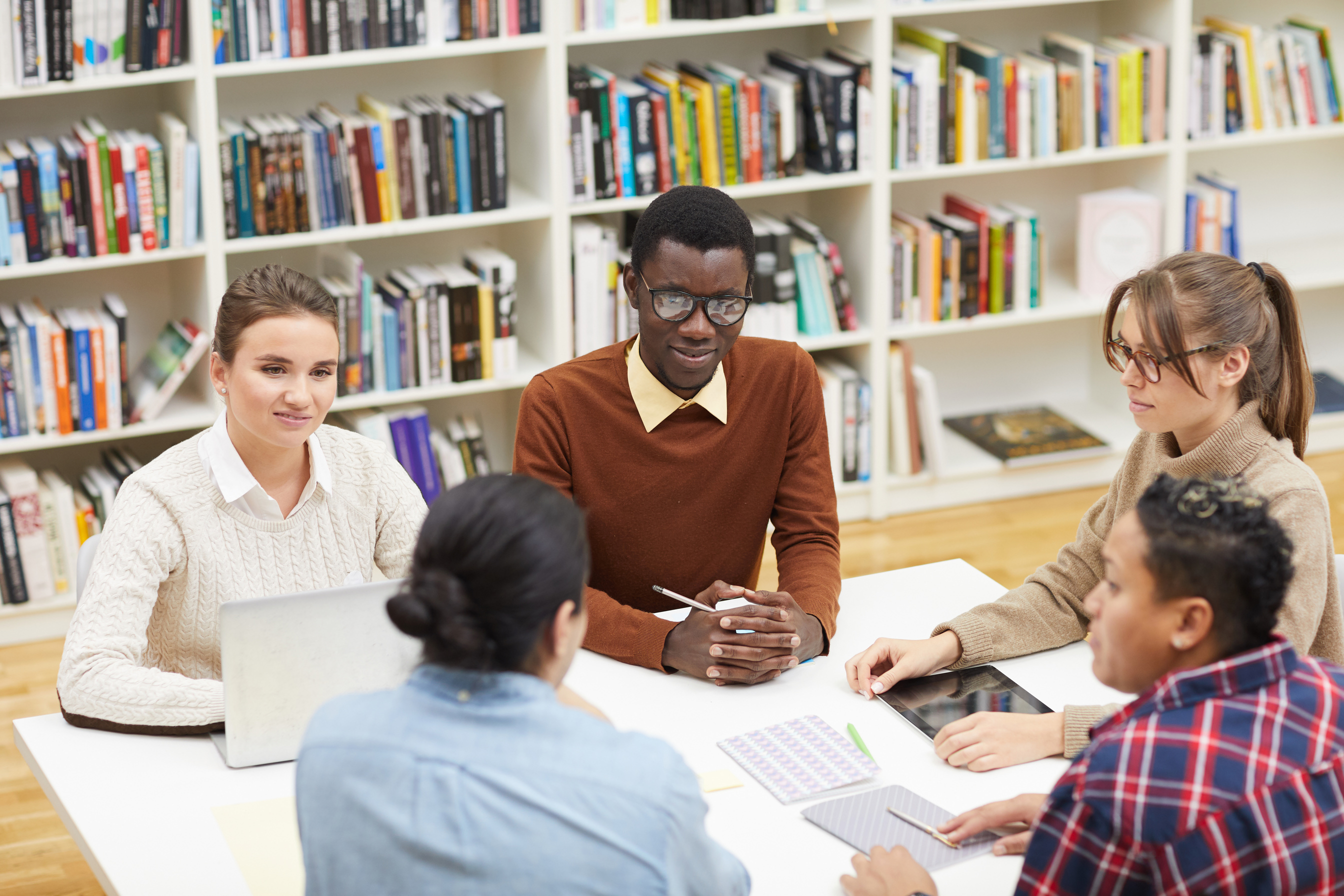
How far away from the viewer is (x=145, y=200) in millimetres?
A: 3174

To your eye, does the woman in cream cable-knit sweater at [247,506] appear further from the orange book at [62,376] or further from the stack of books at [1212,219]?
the stack of books at [1212,219]

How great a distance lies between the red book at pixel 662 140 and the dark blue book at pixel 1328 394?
2.07 meters

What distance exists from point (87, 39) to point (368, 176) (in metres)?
0.64

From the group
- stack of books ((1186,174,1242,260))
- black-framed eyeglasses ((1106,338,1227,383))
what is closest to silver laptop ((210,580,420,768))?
black-framed eyeglasses ((1106,338,1227,383))

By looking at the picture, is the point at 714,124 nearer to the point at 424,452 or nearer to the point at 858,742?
the point at 424,452

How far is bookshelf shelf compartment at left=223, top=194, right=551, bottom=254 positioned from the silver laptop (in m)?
1.81

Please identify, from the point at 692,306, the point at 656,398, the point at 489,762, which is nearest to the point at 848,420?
the point at 656,398

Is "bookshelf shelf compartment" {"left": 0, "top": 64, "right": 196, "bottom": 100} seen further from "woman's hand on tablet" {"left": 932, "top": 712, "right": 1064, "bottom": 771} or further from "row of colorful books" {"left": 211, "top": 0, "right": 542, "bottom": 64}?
"woman's hand on tablet" {"left": 932, "top": 712, "right": 1064, "bottom": 771}

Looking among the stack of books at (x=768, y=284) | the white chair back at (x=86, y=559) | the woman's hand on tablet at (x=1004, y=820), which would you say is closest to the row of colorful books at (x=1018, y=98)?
the stack of books at (x=768, y=284)

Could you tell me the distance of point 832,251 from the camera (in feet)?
12.3

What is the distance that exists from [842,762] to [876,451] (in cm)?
236

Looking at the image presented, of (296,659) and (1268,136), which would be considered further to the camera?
(1268,136)

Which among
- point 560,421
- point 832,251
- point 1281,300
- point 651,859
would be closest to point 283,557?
point 560,421

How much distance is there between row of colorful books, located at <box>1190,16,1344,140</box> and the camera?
12.9 feet
